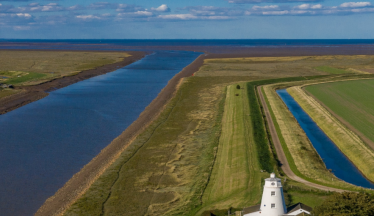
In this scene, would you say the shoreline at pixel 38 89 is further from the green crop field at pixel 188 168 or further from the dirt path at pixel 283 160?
the dirt path at pixel 283 160

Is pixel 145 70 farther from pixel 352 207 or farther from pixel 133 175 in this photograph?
pixel 352 207

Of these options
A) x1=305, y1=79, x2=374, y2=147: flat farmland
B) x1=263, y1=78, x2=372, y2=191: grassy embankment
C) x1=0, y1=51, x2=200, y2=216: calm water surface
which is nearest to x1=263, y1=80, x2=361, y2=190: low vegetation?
x1=263, y1=78, x2=372, y2=191: grassy embankment

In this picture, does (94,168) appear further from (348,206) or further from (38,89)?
(38,89)

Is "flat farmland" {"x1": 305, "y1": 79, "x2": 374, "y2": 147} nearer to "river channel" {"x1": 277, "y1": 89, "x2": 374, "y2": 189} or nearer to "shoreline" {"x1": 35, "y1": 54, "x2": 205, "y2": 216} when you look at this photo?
"river channel" {"x1": 277, "y1": 89, "x2": 374, "y2": 189}

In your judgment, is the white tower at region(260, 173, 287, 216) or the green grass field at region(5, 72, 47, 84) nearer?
the white tower at region(260, 173, 287, 216)

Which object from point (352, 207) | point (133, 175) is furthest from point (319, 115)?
point (352, 207)

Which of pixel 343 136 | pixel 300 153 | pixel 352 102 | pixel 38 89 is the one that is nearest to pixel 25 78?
pixel 38 89
